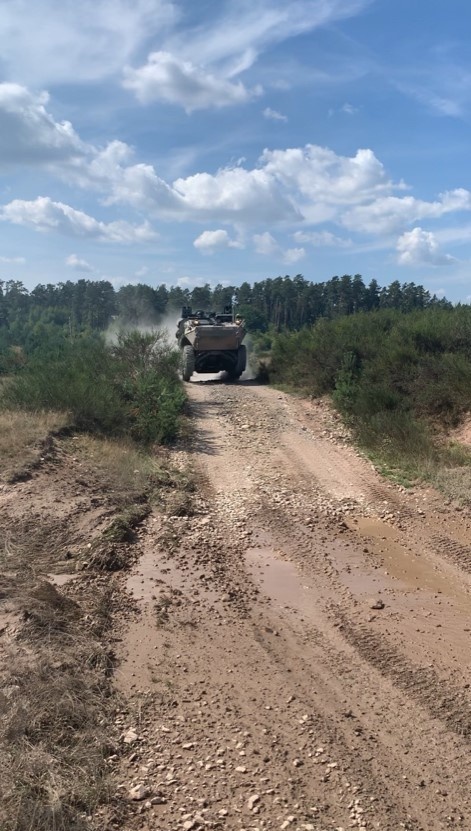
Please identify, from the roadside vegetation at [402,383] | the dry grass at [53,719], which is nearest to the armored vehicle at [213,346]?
the roadside vegetation at [402,383]

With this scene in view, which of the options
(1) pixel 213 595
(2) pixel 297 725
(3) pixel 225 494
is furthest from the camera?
(3) pixel 225 494

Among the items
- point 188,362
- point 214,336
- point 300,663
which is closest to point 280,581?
point 300,663

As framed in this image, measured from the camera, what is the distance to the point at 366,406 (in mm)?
12703

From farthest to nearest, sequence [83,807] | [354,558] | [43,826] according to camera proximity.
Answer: [354,558], [83,807], [43,826]

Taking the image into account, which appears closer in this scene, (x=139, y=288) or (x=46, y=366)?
(x=46, y=366)

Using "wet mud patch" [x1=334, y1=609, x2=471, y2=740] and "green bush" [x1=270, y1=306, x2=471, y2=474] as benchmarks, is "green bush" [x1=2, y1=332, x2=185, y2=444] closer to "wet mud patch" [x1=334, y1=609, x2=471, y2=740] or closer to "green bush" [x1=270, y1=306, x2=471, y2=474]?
"green bush" [x1=270, y1=306, x2=471, y2=474]

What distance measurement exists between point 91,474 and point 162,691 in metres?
4.94

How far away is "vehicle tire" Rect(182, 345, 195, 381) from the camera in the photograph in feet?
62.4

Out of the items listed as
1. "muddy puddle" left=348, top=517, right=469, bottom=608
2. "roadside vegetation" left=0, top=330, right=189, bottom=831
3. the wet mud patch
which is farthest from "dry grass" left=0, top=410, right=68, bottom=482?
the wet mud patch

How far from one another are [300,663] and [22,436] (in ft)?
20.5

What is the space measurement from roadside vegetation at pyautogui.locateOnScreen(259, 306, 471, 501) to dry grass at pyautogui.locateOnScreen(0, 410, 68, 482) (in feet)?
18.0

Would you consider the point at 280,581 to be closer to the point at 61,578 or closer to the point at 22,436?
the point at 61,578

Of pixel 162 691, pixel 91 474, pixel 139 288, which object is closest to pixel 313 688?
pixel 162 691

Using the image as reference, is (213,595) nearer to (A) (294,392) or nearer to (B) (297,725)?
(B) (297,725)
